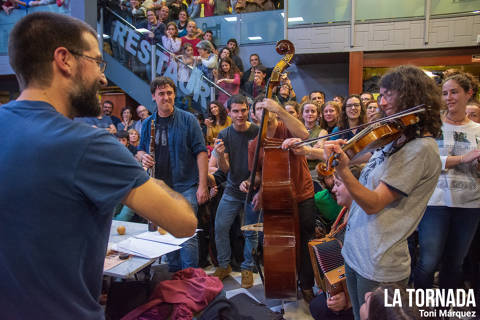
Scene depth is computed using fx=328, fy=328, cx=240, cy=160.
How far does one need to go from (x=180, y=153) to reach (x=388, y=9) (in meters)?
5.59

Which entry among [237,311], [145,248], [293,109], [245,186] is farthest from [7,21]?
[237,311]

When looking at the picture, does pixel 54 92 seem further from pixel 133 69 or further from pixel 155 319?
pixel 133 69

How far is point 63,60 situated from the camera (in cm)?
91

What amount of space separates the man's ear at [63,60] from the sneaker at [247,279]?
102 inches

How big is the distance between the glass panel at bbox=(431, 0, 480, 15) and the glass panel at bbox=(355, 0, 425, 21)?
0.21 metres

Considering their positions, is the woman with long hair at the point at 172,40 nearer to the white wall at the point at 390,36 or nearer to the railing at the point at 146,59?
the railing at the point at 146,59

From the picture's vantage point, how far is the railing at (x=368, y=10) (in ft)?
19.4

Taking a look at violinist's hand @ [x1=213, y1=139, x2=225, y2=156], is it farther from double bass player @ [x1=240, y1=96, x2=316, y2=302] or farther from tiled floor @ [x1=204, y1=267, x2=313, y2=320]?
tiled floor @ [x1=204, y1=267, x2=313, y2=320]

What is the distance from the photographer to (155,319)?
1982 mm

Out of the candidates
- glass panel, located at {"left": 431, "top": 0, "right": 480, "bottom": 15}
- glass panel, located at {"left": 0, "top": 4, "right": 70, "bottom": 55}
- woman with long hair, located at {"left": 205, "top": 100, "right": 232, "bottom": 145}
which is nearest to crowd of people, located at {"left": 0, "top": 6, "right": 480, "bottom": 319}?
Result: woman with long hair, located at {"left": 205, "top": 100, "right": 232, "bottom": 145}

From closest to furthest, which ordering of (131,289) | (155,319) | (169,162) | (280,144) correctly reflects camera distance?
(155,319), (131,289), (280,144), (169,162)

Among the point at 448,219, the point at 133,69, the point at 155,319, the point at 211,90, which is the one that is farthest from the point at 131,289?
the point at 133,69

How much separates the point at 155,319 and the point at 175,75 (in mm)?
5232

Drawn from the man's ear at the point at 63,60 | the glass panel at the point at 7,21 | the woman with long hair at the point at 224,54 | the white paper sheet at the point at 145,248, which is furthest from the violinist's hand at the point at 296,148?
the glass panel at the point at 7,21
